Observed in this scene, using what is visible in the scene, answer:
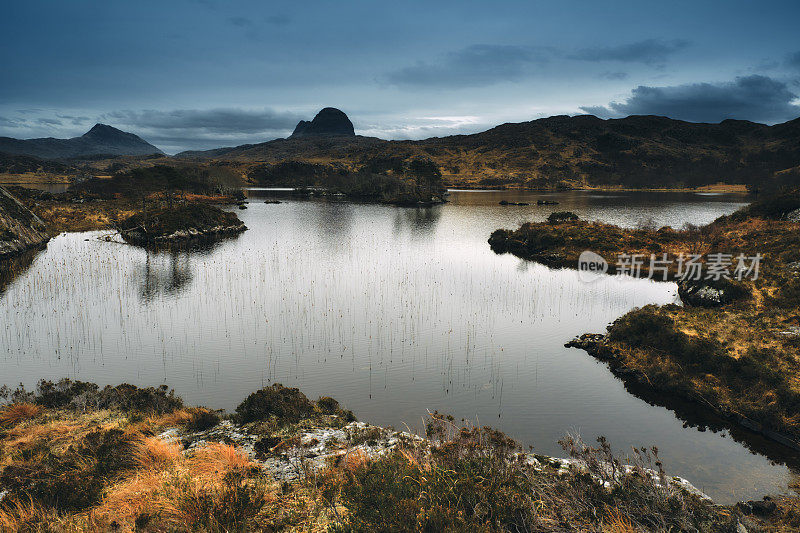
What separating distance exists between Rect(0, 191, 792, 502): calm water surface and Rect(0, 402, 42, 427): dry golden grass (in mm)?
3176

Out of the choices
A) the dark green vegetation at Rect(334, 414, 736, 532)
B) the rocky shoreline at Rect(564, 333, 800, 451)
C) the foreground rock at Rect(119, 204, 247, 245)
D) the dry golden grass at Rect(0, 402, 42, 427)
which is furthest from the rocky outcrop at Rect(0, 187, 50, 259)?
the rocky shoreline at Rect(564, 333, 800, 451)

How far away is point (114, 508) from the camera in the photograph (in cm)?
768

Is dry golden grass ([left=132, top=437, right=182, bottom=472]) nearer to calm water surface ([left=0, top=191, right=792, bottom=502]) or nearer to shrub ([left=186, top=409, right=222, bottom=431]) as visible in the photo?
shrub ([left=186, top=409, right=222, bottom=431])

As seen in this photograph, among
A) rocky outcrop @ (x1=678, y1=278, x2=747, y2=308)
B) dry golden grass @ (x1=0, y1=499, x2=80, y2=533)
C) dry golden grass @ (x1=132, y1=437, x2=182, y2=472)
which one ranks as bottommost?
dry golden grass @ (x1=132, y1=437, x2=182, y2=472)

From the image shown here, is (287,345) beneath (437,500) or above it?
beneath

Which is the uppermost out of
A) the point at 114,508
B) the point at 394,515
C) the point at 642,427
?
the point at 394,515

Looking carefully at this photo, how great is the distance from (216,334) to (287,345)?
414 centimetres

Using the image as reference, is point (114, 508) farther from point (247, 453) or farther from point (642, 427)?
point (642, 427)

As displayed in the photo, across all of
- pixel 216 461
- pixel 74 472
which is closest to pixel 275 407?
pixel 216 461

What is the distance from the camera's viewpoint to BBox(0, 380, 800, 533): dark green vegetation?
7117mm

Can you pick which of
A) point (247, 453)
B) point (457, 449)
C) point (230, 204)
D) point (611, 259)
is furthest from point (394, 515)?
point (230, 204)

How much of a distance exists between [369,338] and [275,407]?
7.84 meters

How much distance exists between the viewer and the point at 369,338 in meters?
20.4

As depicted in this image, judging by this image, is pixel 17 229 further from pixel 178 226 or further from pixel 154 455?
pixel 154 455
